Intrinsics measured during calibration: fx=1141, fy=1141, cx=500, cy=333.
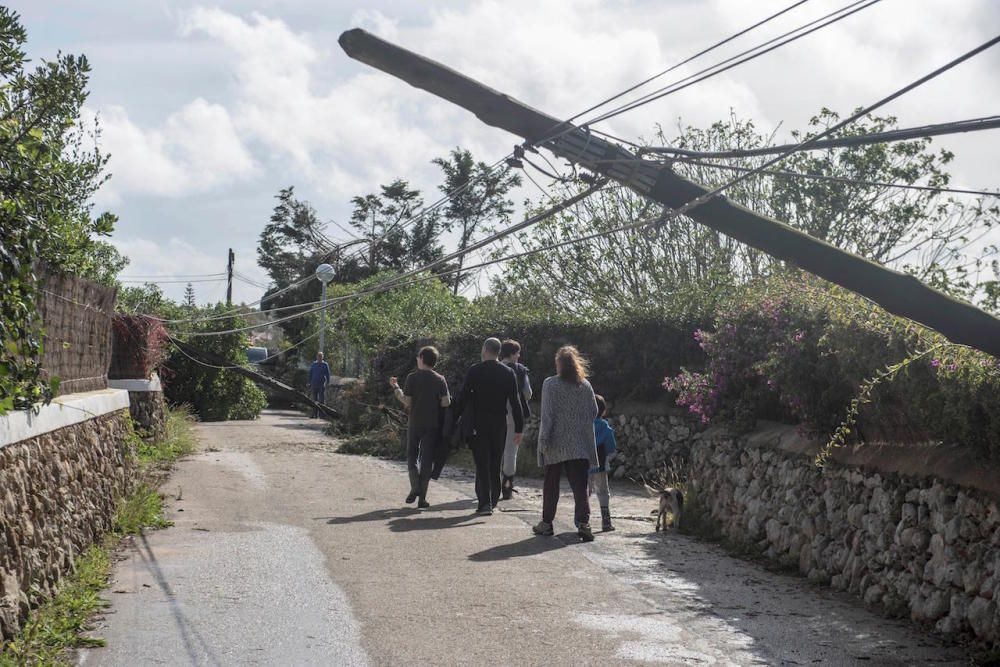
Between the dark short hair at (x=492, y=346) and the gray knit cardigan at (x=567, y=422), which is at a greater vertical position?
the dark short hair at (x=492, y=346)

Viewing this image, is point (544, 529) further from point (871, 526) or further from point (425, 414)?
point (871, 526)

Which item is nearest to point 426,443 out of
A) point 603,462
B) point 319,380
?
→ point 603,462

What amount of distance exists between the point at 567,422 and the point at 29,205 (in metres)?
5.41

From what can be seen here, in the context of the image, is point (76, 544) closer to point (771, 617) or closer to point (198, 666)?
point (198, 666)

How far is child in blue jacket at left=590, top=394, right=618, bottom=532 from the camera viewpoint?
11789mm

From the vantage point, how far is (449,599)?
7816 millimetres

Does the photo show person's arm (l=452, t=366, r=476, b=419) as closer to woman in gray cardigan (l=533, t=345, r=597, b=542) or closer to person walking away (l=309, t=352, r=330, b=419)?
woman in gray cardigan (l=533, t=345, r=597, b=542)

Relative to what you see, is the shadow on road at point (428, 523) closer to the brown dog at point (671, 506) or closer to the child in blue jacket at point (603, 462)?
the child in blue jacket at point (603, 462)

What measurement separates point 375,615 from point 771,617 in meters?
2.67

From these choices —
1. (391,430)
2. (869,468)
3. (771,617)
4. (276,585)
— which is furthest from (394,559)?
(391,430)

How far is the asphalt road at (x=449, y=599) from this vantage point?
648 centimetres

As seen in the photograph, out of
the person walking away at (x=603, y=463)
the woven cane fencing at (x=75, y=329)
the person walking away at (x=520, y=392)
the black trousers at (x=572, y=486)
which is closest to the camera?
the woven cane fencing at (x=75, y=329)

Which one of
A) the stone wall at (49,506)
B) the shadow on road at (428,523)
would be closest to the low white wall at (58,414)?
the stone wall at (49,506)

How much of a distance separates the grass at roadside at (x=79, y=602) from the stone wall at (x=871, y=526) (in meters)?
5.11
